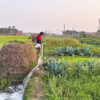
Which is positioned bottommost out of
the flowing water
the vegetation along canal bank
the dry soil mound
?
the flowing water

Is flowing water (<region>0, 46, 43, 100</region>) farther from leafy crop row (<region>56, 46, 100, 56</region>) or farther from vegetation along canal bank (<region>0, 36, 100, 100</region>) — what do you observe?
leafy crop row (<region>56, 46, 100, 56</region>)

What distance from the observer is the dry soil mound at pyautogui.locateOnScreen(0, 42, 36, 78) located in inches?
284

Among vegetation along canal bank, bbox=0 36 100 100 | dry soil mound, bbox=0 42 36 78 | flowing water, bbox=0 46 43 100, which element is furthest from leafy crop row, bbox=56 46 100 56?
flowing water, bbox=0 46 43 100

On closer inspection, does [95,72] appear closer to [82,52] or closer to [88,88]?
[88,88]

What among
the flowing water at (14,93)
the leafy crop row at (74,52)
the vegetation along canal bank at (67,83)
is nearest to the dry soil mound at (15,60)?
the flowing water at (14,93)

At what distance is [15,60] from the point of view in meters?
7.32

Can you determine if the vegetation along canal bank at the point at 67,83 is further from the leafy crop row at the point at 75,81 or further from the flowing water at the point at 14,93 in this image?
the flowing water at the point at 14,93

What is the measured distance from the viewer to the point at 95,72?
23.5 feet

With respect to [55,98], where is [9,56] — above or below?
above

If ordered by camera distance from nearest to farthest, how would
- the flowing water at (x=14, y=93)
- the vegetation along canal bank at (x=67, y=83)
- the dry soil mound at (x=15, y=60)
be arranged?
the vegetation along canal bank at (x=67, y=83), the flowing water at (x=14, y=93), the dry soil mound at (x=15, y=60)

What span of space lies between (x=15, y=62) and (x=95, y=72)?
2825 millimetres

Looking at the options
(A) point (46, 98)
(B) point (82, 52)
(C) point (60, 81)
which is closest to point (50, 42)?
(B) point (82, 52)

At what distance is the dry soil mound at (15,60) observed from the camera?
7.22 metres

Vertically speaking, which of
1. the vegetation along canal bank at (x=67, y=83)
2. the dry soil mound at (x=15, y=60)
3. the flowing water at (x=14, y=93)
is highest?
the dry soil mound at (x=15, y=60)
